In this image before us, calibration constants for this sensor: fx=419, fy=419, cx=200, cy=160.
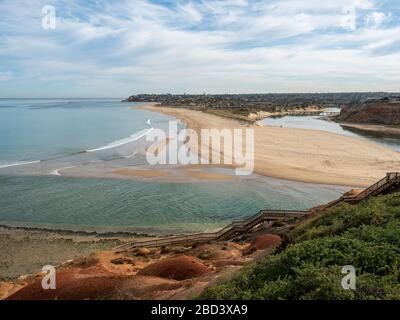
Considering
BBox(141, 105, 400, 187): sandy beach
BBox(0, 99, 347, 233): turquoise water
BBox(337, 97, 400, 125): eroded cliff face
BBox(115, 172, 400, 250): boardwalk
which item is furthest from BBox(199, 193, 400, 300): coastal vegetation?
BBox(337, 97, 400, 125): eroded cliff face

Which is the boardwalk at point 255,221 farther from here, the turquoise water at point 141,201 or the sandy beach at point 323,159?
the sandy beach at point 323,159

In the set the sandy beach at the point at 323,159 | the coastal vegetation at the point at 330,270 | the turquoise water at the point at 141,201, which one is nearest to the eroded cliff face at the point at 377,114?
the sandy beach at the point at 323,159

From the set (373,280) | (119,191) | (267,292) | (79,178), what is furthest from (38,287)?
(79,178)

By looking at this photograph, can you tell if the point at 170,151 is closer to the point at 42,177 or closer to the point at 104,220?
the point at 42,177

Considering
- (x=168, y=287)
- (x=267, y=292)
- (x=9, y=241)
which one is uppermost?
(x=267, y=292)

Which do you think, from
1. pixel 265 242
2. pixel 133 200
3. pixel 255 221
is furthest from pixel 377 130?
pixel 265 242

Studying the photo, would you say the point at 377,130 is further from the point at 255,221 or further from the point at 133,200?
the point at 255,221

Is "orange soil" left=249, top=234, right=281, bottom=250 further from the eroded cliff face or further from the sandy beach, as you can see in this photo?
the eroded cliff face
